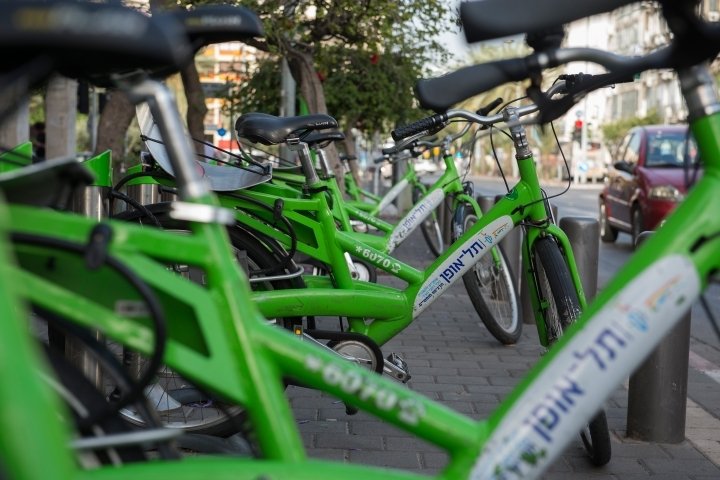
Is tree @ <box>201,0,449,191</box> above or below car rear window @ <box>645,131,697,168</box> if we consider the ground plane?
above

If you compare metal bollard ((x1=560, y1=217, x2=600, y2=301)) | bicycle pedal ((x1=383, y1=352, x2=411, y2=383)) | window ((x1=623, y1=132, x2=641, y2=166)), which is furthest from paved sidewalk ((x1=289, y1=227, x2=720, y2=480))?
window ((x1=623, y1=132, x2=641, y2=166))

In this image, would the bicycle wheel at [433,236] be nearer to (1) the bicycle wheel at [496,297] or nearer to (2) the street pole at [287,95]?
(2) the street pole at [287,95]

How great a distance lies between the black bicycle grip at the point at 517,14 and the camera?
2.23 meters

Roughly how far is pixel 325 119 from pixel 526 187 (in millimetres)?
1166

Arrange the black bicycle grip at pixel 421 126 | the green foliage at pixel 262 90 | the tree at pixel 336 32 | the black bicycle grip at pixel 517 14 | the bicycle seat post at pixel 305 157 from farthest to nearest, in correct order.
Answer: the green foliage at pixel 262 90 < the tree at pixel 336 32 < the bicycle seat post at pixel 305 157 < the black bicycle grip at pixel 421 126 < the black bicycle grip at pixel 517 14

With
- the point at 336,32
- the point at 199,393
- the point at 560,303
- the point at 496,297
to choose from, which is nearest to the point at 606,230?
the point at 336,32

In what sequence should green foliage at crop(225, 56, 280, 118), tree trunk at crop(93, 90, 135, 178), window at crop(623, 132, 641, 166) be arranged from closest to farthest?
tree trunk at crop(93, 90, 135, 178)
window at crop(623, 132, 641, 166)
green foliage at crop(225, 56, 280, 118)

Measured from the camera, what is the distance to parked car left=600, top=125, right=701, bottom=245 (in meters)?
13.6

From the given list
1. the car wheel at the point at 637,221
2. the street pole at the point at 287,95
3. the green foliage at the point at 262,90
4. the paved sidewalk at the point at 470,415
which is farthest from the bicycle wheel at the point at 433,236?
the green foliage at the point at 262,90

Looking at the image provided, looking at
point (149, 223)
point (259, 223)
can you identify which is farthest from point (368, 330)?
point (149, 223)

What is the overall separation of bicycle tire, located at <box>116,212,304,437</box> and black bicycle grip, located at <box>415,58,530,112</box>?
1.75 metres

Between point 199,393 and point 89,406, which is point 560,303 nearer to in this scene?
point 199,393

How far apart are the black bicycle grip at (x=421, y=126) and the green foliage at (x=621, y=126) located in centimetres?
5550

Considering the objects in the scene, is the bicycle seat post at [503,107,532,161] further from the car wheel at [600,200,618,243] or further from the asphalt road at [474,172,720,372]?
the car wheel at [600,200,618,243]
